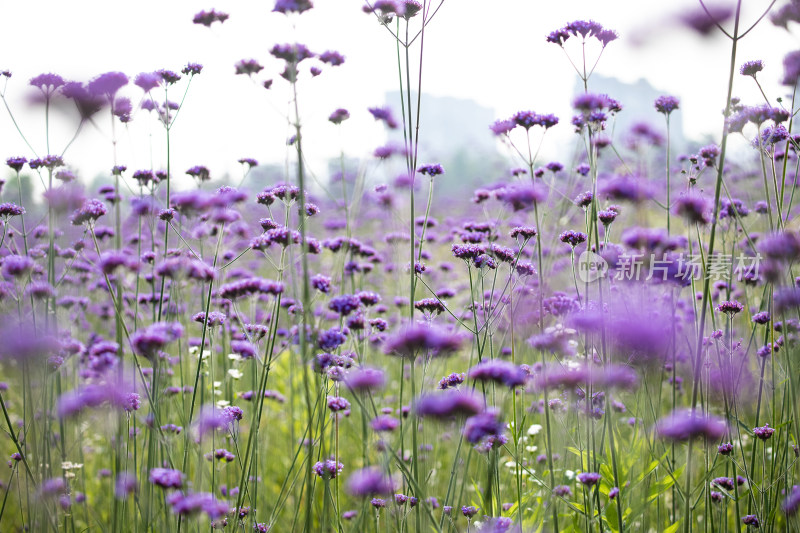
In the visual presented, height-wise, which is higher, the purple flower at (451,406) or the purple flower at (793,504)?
the purple flower at (451,406)

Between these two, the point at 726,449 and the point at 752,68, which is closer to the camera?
the point at 726,449

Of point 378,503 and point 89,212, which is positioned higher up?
point 89,212

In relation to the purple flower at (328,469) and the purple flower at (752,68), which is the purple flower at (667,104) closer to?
the purple flower at (752,68)

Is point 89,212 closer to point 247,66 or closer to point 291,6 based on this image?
point 247,66

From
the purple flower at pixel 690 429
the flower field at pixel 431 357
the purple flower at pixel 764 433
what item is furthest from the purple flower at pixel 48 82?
the purple flower at pixel 764 433

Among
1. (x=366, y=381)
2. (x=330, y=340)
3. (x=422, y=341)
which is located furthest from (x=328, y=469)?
(x=422, y=341)

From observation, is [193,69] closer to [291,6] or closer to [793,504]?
[291,6]

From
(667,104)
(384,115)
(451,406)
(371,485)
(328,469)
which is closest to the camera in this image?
(451,406)

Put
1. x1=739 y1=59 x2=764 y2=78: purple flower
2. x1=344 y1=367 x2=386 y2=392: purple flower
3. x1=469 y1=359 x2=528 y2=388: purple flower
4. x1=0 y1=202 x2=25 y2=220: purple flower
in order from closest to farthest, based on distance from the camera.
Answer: x1=469 y1=359 x2=528 y2=388: purple flower, x1=344 y1=367 x2=386 y2=392: purple flower, x1=0 y1=202 x2=25 y2=220: purple flower, x1=739 y1=59 x2=764 y2=78: purple flower

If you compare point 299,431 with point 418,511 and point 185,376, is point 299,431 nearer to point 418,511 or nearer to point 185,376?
point 185,376

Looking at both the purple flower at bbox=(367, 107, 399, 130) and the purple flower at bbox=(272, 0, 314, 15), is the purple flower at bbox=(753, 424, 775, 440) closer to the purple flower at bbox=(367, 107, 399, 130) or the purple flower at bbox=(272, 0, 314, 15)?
the purple flower at bbox=(367, 107, 399, 130)

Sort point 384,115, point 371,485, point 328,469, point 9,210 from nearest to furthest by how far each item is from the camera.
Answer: point 371,485
point 328,469
point 9,210
point 384,115

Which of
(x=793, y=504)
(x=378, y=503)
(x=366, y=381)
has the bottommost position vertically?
(x=378, y=503)

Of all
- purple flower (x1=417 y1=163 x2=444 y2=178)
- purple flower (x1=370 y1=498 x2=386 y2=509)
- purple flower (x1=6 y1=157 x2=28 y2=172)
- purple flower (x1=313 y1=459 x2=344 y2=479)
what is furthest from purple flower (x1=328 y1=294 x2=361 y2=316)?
purple flower (x1=6 y1=157 x2=28 y2=172)
